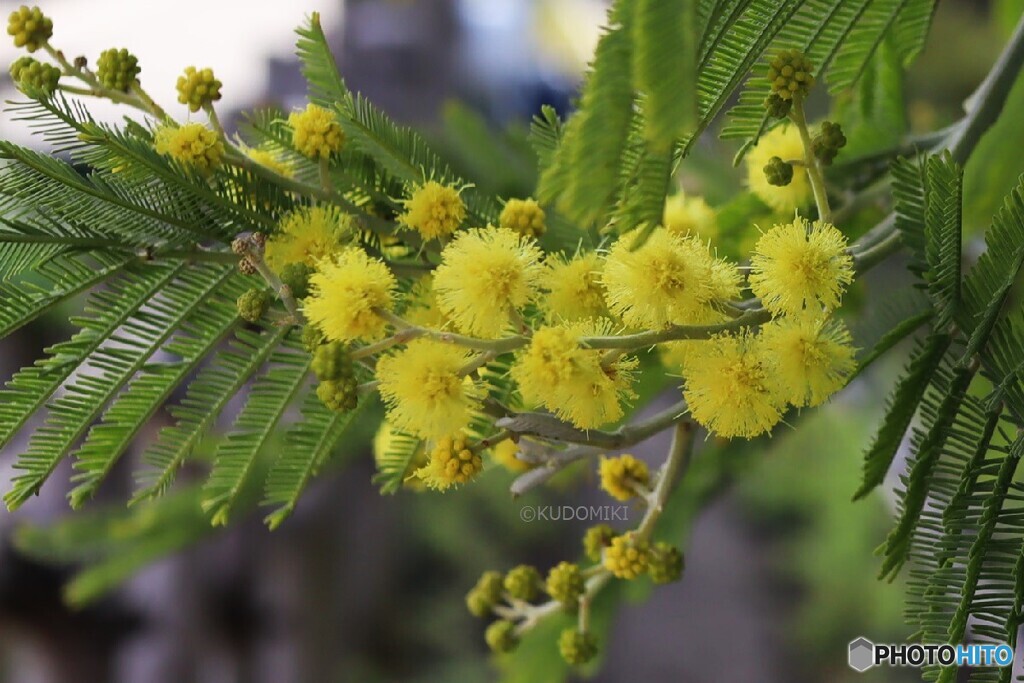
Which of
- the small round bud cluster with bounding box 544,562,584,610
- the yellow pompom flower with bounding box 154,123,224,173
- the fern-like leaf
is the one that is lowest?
the small round bud cluster with bounding box 544,562,584,610

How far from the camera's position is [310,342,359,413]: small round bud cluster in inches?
14.3

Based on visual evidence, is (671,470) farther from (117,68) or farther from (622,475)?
(117,68)

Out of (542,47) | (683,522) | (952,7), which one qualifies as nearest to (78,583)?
(683,522)

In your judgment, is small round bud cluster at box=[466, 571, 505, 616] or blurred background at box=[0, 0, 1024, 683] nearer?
small round bud cluster at box=[466, 571, 505, 616]

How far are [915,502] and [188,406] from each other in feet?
1.26

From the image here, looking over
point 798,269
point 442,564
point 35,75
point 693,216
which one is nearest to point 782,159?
point 693,216

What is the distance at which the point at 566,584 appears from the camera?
0.56 m

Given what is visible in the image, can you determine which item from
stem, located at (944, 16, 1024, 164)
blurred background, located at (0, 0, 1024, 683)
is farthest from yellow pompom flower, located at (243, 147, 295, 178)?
blurred background, located at (0, 0, 1024, 683)

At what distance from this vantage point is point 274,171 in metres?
0.49

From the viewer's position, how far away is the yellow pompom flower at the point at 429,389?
0.37 meters

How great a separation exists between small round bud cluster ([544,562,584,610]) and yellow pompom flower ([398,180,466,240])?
233 millimetres

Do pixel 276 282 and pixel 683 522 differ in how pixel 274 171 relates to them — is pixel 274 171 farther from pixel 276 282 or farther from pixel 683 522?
pixel 683 522

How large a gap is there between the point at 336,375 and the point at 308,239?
105mm

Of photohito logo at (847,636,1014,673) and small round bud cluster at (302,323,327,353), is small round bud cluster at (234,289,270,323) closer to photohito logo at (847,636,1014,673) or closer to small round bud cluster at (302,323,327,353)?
small round bud cluster at (302,323,327,353)
